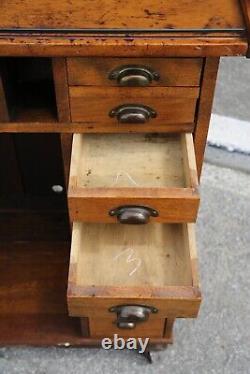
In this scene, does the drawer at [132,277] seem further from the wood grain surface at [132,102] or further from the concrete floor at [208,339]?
the wood grain surface at [132,102]

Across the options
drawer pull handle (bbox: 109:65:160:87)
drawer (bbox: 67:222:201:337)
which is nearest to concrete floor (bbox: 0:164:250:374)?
drawer (bbox: 67:222:201:337)

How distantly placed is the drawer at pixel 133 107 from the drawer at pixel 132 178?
2.2 inches

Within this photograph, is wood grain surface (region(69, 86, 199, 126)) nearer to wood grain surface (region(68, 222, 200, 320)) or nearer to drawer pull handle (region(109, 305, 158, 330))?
wood grain surface (region(68, 222, 200, 320))

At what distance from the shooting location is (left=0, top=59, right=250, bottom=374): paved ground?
1.22 metres

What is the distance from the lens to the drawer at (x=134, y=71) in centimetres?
90

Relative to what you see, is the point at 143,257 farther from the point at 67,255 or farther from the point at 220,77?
the point at 220,77

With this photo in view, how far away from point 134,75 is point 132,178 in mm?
237

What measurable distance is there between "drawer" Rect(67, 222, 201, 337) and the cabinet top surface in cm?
38

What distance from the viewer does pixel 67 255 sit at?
52.6 inches

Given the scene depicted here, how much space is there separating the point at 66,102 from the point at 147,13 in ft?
0.70

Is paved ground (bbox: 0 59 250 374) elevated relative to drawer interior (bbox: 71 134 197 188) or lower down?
lower down

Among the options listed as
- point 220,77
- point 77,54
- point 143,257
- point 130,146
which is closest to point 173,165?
point 130,146

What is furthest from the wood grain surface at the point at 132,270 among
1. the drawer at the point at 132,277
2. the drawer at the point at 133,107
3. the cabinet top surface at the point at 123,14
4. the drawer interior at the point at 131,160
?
the cabinet top surface at the point at 123,14

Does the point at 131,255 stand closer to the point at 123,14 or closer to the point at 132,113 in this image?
the point at 132,113
